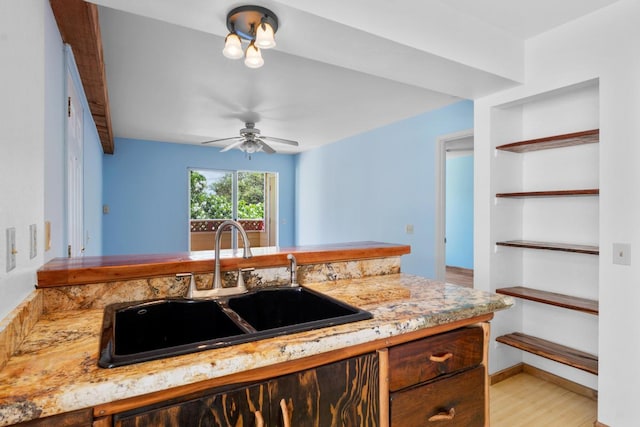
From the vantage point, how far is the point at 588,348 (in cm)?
235

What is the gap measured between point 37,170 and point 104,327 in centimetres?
60

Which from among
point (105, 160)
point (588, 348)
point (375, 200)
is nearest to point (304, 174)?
point (375, 200)

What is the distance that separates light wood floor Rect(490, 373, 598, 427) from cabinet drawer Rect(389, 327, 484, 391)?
1.19 m

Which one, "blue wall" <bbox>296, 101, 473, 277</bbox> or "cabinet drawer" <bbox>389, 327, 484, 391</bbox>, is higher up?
"blue wall" <bbox>296, 101, 473, 277</bbox>

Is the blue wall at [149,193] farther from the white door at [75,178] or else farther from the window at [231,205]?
the white door at [75,178]

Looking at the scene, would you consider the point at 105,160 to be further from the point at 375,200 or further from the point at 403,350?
the point at 403,350

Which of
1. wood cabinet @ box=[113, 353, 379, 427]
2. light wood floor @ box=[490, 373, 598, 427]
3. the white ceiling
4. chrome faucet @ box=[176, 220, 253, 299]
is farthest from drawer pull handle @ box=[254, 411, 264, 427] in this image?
light wood floor @ box=[490, 373, 598, 427]

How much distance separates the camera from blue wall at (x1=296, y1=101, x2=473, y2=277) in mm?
3992

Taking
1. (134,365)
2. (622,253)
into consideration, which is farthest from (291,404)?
(622,253)

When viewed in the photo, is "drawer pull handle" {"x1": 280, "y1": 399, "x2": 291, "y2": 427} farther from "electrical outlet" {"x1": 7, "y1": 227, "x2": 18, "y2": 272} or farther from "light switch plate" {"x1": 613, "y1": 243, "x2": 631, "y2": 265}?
"light switch plate" {"x1": 613, "y1": 243, "x2": 631, "y2": 265}

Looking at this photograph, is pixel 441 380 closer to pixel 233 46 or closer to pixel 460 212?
pixel 233 46

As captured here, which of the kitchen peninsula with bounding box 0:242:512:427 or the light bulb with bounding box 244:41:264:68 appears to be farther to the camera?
the light bulb with bounding box 244:41:264:68

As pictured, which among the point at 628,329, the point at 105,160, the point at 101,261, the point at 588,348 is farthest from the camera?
the point at 105,160

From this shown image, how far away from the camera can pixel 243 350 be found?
35.2 inches
